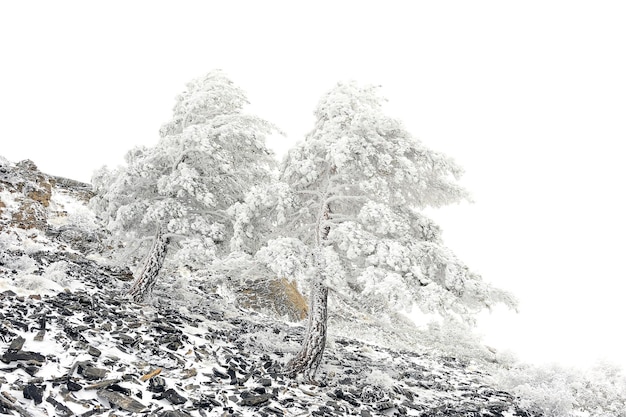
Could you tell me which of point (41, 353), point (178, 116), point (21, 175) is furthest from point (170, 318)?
point (21, 175)

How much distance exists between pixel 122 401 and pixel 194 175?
7971 mm

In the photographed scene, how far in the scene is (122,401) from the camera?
19.2 ft

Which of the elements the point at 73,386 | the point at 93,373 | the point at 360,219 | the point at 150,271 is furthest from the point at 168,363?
the point at 150,271

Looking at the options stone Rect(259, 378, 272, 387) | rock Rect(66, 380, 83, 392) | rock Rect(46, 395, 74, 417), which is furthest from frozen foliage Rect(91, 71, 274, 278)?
rock Rect(46, 395, 74, 417)

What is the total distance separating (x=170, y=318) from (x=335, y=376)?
16.7 feet

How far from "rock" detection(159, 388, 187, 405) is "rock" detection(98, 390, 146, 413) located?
0.51 metres

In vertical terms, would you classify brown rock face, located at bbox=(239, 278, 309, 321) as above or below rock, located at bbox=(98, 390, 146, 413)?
above

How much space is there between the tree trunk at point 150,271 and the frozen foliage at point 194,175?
447 mm

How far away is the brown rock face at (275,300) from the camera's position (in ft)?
62.5

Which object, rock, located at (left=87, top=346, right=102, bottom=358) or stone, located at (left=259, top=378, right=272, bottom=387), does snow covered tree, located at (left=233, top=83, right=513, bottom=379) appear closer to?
stone, located at (left=259, top=378, right=272, bottom=387)

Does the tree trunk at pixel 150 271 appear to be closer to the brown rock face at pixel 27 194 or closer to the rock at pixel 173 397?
the rock at pixel 173 397

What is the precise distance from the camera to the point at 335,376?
10188 mm

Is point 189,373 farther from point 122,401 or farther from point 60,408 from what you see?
point 60,408

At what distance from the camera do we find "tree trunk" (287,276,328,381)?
31.4 ft
